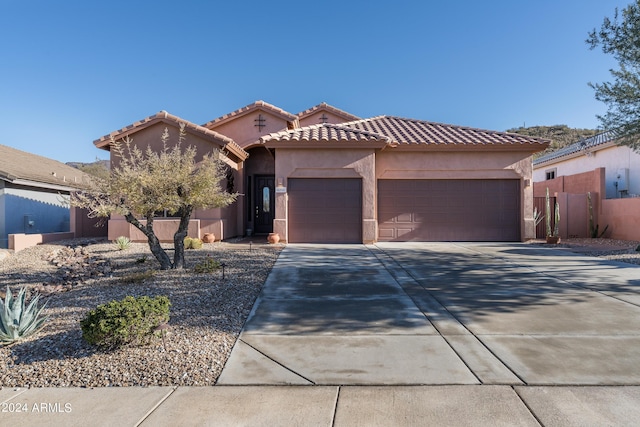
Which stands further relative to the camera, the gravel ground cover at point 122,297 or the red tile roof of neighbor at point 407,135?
the red tile roof of neighbor at point 407,135

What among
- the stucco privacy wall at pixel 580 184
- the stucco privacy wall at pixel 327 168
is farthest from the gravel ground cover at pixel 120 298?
the stucco privacy wall at pixel 580 184

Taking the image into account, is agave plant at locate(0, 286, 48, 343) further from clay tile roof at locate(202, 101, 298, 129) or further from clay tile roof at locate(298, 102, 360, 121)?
clay tile roof at locate(298, 102, 360, 121)

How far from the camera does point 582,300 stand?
21.0ft

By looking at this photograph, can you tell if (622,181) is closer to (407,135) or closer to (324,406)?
(407,135)

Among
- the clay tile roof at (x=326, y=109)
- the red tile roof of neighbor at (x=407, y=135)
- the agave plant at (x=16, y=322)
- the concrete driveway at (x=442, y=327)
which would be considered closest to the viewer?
the concrete driveway at (x=442, y=327)

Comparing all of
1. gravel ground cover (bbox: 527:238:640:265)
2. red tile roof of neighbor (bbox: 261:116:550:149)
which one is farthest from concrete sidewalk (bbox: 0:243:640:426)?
red tile roof of neighbor (bbox: 261:116:550:149)

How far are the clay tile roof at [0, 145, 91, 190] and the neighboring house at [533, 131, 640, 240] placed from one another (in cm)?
2102

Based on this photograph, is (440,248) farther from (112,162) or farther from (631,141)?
(112,162)

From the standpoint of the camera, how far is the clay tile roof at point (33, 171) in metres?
16.3

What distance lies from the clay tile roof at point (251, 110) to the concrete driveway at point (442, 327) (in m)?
10.8

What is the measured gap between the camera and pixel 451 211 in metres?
15.2

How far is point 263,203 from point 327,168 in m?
5.09

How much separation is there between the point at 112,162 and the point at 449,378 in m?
14.8

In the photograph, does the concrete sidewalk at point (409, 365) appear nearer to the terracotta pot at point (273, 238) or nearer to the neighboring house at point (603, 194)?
the terracotta pot at point (273, 238)
